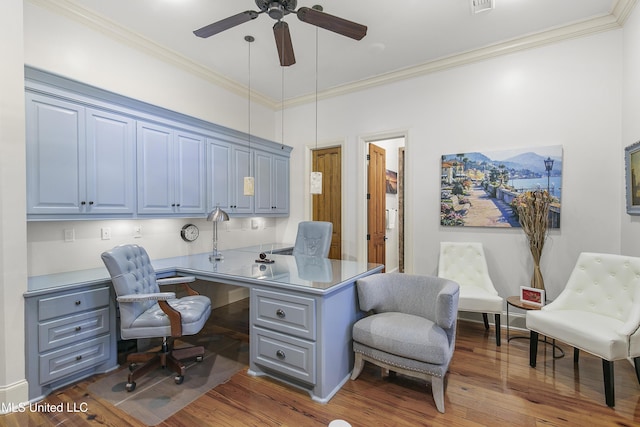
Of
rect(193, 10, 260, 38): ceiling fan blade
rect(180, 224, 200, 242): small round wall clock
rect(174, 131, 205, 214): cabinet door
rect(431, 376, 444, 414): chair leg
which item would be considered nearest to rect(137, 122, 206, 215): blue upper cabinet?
rect(174, 131, 205, 214): cabinet door

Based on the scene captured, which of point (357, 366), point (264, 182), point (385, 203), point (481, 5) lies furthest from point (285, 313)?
point (385, 203)

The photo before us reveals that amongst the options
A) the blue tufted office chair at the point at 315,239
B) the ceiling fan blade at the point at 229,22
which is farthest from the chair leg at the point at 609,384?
the ceiling fan blade at the point at 229,22

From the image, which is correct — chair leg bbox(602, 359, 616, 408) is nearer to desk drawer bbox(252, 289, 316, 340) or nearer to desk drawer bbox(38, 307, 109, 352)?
desk drawer bbox(252, 289, 316, 340)

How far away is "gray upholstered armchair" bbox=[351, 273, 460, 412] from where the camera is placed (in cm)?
198

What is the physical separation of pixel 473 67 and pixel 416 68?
66cm

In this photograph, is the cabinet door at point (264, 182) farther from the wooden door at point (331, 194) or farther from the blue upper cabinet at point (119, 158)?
the wooden door at point (331, 194)

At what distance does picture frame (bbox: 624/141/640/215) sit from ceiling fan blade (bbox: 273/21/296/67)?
2993 mm

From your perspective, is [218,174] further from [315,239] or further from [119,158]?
[315,239]

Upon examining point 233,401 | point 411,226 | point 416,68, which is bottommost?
point 233,401

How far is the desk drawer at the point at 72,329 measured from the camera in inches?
82.8

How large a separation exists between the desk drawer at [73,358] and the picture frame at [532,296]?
3.73 m

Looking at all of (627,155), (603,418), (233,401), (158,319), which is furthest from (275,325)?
(627,155)

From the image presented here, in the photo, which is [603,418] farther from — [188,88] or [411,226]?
[188,88]

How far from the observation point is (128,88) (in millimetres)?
3168
